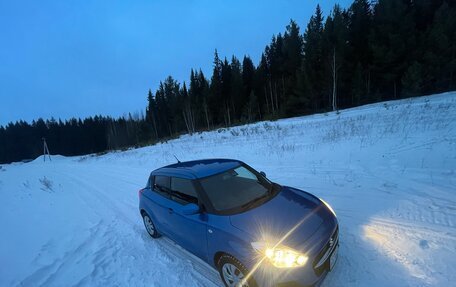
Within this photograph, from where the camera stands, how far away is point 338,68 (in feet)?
108

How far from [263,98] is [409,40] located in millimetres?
24543

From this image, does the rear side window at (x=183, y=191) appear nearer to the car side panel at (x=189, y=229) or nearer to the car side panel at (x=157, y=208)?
the car side panel at (x=189, y=229)

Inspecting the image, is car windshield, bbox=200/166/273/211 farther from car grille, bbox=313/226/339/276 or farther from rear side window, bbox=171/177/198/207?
car grille, bbox=313/226/339/276

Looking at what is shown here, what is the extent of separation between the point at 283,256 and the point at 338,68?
35.7m

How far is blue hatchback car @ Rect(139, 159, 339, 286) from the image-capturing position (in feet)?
9.14

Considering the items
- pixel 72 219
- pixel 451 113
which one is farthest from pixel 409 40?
pixel 72 219

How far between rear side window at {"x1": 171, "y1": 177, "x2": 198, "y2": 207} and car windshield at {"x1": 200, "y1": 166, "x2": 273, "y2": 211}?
0.79ft

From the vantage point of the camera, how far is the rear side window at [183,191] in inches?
155

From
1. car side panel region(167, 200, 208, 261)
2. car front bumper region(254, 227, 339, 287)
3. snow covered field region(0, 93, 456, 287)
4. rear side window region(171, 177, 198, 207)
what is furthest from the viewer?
rear side window region(171, 177, 198, 207)

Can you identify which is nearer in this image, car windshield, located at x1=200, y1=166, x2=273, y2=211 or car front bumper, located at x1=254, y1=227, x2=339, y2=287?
car front bumper, located at x1=254, y1=227, x2=339, y2=287

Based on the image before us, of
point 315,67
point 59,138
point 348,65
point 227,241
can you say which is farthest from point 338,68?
point 59,138

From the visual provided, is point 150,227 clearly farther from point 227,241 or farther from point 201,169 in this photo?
point 227,241

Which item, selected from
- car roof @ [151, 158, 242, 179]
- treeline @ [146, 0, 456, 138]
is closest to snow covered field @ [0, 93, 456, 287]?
car roof @ [151, 158, 242, 179]

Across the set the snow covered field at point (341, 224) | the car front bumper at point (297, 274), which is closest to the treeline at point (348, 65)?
the snow covered field at point (341, 224)
